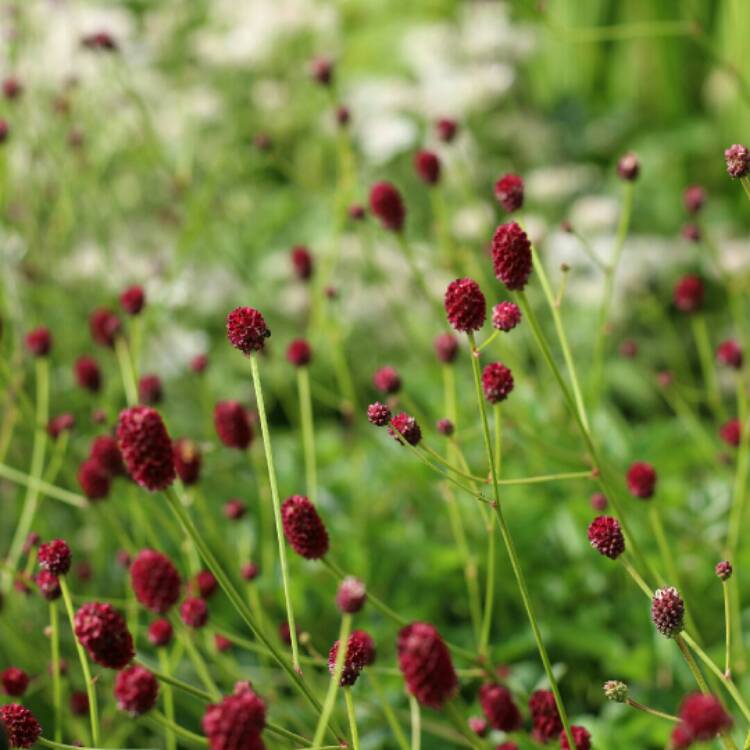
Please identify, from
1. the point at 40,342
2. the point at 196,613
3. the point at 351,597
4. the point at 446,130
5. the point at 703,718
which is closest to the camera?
the point at 703,718

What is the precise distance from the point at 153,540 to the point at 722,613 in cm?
64

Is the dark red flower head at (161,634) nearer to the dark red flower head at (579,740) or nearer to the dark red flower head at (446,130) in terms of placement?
the dark red flower head at (579,740)

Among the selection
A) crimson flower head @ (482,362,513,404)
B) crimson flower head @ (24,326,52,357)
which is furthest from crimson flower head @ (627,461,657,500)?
crimson flower head @ (24,326,52,357)

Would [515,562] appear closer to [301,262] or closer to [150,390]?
[150,390]

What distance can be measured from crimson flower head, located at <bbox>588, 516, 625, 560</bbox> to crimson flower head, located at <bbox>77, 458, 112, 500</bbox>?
0.47 m

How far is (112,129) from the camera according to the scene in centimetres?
213

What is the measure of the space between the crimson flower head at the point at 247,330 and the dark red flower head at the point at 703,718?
327 millimetres

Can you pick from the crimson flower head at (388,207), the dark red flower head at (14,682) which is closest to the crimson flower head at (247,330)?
the dark red flower head at (14,682)

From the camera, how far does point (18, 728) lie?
0.58 m

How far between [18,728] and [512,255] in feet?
1.34

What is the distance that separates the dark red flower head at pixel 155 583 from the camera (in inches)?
24.8

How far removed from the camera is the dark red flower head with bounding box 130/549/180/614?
0.63 m

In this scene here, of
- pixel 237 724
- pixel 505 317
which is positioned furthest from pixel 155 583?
pixel 505 317

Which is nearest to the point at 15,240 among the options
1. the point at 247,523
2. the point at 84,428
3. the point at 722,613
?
the point at 84,428
